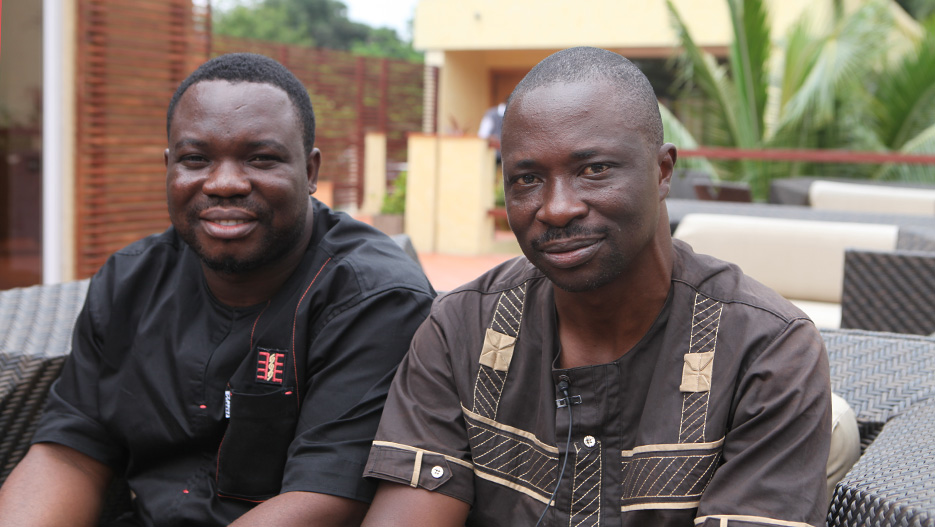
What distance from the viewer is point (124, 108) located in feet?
19.5

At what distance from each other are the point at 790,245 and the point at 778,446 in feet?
10.3

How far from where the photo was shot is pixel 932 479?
5.02 ft

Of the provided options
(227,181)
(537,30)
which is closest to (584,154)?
(227,181)

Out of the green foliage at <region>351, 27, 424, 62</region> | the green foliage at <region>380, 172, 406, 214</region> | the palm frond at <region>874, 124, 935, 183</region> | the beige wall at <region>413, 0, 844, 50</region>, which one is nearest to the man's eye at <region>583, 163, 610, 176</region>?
the palm frond at <region>874, 124, 935, 183</region>

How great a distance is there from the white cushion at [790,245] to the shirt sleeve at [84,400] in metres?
3.02

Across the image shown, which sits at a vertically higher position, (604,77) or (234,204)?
(604,77)

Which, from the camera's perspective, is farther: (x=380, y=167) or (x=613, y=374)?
(x=380, y=167)

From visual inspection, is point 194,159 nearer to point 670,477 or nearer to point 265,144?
point 265,144

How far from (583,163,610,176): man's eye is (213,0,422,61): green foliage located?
4627 cm

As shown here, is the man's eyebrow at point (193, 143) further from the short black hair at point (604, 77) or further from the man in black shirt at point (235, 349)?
the short black hair at point (604, 77)

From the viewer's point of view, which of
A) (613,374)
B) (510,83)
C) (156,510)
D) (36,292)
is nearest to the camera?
(613,374)


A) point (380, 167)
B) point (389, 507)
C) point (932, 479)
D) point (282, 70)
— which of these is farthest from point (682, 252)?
point (380, 167)

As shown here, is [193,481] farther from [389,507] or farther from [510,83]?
[510,83]

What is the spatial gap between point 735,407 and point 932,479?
34cm
